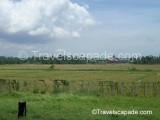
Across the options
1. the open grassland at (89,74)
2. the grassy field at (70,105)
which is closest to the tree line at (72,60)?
the open grassland at (89,74)

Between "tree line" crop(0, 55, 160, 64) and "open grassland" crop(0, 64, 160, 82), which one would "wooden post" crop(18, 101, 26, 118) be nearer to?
"open grassland" crop(0, 64, 160, 82)

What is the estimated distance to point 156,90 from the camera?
3297 cm

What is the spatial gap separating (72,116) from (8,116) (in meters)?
2.43

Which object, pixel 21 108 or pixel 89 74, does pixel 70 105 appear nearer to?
pixel 21 108

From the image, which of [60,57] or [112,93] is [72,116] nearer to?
[112,93]

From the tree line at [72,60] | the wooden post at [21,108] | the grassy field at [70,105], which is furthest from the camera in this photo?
the tree line at [72,60]

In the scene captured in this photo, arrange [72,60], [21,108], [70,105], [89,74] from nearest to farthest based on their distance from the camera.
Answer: [21,108]
[70,105]
[89,74]
[72,60]

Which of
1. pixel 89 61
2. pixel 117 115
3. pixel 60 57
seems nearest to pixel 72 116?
pixel 117 115

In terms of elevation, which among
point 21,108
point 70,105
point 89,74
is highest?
point 21,108

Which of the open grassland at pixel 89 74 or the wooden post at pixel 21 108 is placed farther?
the open grassland at pixel 89 74

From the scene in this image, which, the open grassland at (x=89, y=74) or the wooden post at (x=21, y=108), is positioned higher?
the wooden post at (x=21, y=108)

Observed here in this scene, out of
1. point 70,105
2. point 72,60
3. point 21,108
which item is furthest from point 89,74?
point 72,60

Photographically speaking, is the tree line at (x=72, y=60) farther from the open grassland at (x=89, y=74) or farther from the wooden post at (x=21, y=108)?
the wooden post at (x=21, y=108)

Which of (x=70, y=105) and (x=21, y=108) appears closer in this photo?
(x=21, y=108)
